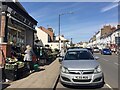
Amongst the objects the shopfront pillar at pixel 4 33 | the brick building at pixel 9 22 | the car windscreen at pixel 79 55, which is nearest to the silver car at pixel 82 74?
the car windscreen at pixel 79 55

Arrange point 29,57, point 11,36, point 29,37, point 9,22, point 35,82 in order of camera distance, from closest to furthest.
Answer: point 35,82 < point 29,57 < point 9,22 < point 11,36 < point 29,37

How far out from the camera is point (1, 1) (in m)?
14.5

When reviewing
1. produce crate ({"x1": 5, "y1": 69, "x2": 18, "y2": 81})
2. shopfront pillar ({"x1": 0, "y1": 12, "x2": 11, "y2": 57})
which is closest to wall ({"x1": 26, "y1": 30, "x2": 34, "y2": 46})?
shopfront pillar ({"x1": 0, "y1": 12, "x2": 11, "y2": 57})

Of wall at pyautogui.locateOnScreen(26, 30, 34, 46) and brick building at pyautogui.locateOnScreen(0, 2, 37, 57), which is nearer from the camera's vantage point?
brick building at pyautogui.locateOnScreen(0, 2, 37, 57)

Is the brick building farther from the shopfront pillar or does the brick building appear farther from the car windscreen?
the car windscreen

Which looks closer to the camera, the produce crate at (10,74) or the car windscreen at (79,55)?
the produce crate at (10,74)

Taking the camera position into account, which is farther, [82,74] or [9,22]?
[9,22]

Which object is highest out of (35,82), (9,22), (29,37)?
(9,22)

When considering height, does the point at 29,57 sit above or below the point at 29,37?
below

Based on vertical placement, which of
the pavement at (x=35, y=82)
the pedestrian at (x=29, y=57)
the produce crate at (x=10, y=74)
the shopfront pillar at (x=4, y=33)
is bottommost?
the pavement at (x=35, y=82)

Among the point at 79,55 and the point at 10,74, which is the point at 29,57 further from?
the point at 79,55

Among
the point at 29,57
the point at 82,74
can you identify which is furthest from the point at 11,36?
the point at 82,74

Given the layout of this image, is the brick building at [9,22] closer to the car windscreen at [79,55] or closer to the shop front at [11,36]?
the shop front at [11,36]

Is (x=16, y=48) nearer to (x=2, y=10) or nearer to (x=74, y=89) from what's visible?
(x=2, y=10)
